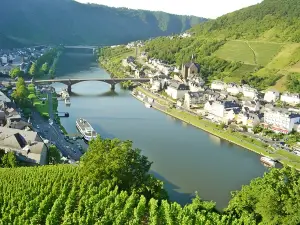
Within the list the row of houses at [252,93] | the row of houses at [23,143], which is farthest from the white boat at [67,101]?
the row of houses at [252,93]

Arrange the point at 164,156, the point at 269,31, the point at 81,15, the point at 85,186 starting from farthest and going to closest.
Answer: the point at 81,15, the point at 269,31, the point at 164,156, the point at 85,186

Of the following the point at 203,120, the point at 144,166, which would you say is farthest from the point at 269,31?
the point at 144,166

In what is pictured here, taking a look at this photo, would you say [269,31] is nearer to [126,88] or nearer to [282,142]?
[126,88]

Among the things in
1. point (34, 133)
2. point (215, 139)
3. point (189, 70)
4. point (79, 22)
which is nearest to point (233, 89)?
point (189, 70)

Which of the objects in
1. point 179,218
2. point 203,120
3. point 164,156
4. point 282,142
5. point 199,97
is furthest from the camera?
point 199,97

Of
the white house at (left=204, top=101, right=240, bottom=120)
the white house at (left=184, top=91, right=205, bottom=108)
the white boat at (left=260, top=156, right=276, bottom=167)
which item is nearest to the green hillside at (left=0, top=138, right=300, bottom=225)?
the white boat at (left=260, top=156, right=276, bottom=167)

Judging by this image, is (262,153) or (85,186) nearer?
(85,186)

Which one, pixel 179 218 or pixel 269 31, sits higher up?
pixel 269 31
